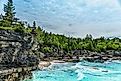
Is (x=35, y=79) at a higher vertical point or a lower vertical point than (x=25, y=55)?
lower

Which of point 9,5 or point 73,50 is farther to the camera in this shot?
point 73,50

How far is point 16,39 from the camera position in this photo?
37.8 m

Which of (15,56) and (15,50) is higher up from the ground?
(15,50)

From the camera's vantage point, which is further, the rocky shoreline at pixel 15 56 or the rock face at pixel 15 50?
the rock face at pixel 15 50

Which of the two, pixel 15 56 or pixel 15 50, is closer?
pixel 15 56

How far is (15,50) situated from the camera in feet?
120

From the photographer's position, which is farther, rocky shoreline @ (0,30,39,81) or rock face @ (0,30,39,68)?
rock face @ (0,30,39,68)

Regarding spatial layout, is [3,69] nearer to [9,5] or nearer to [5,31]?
[5,31]

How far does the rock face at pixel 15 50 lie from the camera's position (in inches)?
1347

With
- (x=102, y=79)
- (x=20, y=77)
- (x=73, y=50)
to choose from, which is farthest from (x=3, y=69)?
Answer: (x=73, y=50)

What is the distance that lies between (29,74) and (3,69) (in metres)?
7.18

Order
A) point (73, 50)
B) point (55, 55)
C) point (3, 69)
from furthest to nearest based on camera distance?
point (73, 50)
point (55, 55)
point (3, 69)

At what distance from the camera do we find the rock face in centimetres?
3422

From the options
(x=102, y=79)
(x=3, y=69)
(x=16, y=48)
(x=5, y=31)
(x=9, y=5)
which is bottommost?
(x=102, y=79)
